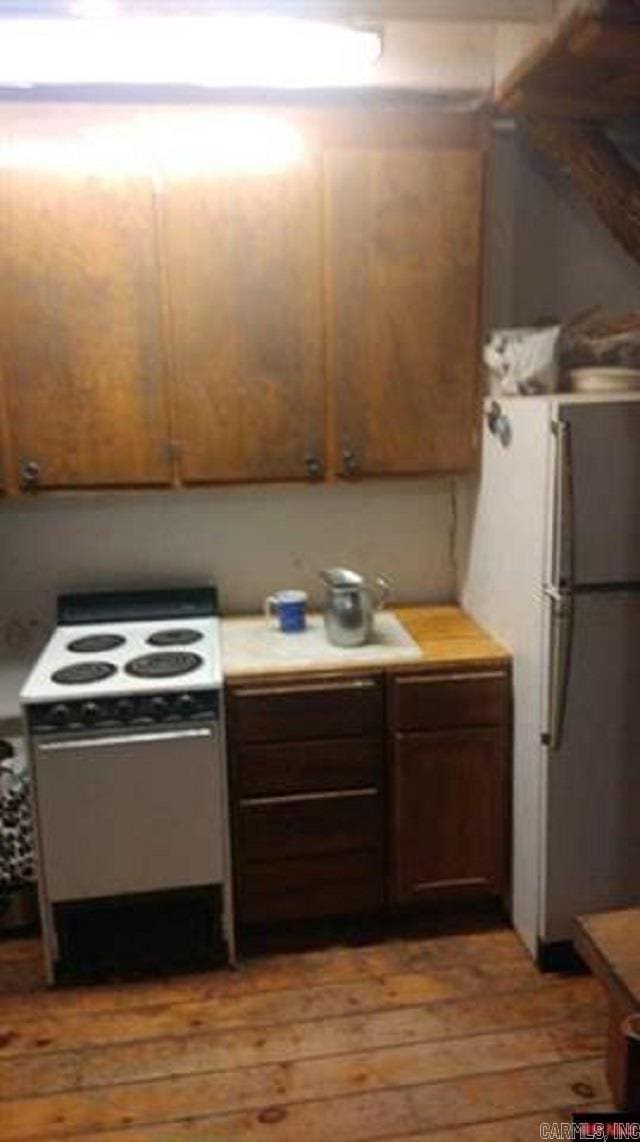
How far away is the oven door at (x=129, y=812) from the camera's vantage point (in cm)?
231

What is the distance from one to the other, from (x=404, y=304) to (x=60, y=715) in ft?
5.04

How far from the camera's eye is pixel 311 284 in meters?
2.57

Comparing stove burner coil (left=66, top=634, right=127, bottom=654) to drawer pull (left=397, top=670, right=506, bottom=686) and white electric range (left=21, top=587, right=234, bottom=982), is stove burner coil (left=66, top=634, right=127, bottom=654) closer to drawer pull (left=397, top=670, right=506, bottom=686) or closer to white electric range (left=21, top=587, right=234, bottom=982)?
white electric range (left=21, top=587, right=234, bottom=982)

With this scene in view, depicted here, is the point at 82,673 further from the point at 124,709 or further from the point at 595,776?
the point at 595,776

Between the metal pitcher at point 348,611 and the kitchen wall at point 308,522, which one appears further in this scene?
the kitchen wall at point 308,522

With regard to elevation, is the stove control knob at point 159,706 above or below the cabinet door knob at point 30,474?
below

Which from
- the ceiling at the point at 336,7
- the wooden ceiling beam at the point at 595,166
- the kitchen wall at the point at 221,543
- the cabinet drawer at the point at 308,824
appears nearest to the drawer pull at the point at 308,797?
the cabinet drawer at the point at 308,824

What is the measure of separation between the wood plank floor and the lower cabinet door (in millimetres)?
184

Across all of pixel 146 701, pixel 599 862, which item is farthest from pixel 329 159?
pixel 599 862

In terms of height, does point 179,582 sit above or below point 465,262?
below

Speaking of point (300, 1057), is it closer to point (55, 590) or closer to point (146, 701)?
point (146, 701)

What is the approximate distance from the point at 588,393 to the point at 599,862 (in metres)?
1.29

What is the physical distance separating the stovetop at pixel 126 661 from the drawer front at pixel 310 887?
62 cm

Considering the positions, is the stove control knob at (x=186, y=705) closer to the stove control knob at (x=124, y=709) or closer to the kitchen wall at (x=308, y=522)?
the stove control knob at (x=124, y=709)
